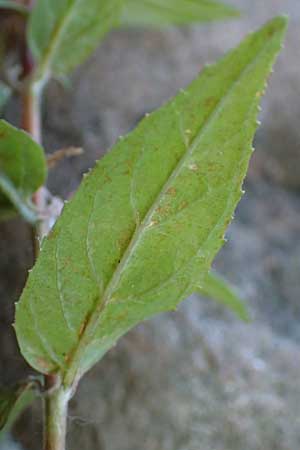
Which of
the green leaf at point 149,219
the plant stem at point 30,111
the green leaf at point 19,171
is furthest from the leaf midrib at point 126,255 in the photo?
the plant stem at point 30,111

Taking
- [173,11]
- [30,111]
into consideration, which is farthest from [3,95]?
[173,11]

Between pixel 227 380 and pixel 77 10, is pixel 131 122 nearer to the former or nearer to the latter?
pixel 77 10

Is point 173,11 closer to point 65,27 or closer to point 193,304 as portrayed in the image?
point 65,27

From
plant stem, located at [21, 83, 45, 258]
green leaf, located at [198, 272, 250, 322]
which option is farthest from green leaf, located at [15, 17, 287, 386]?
plant stem, located at [21, 83, 45, 258]

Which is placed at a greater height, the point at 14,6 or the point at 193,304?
the point at 14,6

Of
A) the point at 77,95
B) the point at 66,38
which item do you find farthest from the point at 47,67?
the point at 77,95

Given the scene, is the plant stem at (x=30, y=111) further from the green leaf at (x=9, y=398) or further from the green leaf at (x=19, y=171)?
the green leaf at (x=9, y=398)
